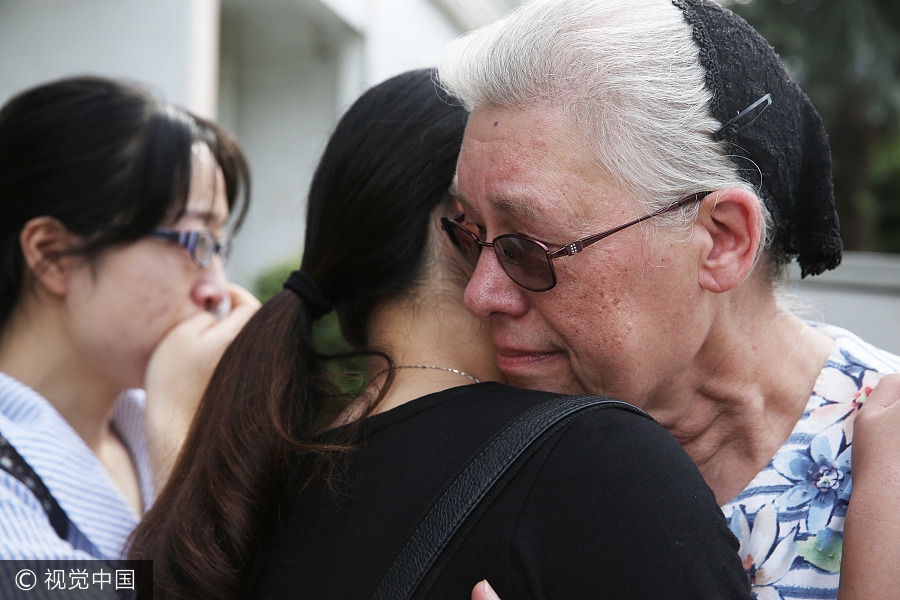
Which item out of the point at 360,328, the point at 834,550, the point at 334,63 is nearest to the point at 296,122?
the point at 334,63

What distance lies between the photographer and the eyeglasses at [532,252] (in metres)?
1.66

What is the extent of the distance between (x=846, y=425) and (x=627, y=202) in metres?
0.75

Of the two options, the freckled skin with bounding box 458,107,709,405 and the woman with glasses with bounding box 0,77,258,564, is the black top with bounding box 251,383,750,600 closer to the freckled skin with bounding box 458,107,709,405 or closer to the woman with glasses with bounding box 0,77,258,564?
the freckled skin with bounding box 458,107,709,405

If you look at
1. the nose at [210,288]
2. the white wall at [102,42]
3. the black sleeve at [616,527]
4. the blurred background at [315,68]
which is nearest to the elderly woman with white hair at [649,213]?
the black sleeve at [616,527]

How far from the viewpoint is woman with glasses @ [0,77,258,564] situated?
2707mm

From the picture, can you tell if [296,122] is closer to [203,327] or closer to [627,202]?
[203,327]

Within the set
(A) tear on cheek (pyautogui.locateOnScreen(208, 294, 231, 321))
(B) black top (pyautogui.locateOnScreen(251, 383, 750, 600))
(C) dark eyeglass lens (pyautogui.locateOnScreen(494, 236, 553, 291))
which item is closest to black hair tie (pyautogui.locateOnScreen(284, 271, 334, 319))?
(C) dark eyeglass lens (pyautogui.locateOnScreen(494, 236, 553, 291))

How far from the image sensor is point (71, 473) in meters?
2.56

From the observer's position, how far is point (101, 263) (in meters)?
2.75

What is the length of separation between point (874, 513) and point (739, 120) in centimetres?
85

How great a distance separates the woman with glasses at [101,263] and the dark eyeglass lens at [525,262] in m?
1.37

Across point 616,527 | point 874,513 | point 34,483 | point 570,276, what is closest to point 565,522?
point 616,527

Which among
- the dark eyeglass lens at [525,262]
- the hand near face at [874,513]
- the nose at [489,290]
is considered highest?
the dark eyeglass lens at [525,262]

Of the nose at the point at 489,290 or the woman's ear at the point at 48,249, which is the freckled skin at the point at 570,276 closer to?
the nose at the point at 489,290
